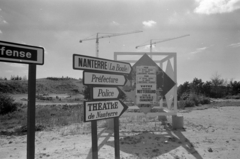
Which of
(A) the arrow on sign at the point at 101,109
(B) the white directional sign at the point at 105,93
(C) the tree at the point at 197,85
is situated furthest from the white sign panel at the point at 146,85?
(C) the tree at the point at 197,85

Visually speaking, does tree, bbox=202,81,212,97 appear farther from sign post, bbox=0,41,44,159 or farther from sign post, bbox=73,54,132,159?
sign post, bbox=0,41,44,159

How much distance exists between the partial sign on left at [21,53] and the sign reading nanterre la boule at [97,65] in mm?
523

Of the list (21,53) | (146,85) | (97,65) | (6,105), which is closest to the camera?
(21,53)

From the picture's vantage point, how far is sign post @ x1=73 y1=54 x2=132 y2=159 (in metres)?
2.71

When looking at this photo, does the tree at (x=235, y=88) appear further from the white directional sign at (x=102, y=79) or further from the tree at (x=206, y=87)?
the white directional sign at (x=102, y=79)

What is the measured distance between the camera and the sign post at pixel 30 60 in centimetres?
210

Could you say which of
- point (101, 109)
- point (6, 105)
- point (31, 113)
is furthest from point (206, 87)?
point (31, 113)

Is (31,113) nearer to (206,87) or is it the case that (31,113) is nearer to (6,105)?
(6,105)

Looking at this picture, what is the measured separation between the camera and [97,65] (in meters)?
2.88

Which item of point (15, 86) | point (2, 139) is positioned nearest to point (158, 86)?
point (2, 139)

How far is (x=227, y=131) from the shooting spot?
6.39 m

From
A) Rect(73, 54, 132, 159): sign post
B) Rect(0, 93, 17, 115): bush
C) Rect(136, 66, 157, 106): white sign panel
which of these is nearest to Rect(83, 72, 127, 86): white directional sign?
Rect(73, 54, 132, 159): sign post

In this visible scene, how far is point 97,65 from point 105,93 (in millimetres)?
551

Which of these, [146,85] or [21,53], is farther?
[146,85]
